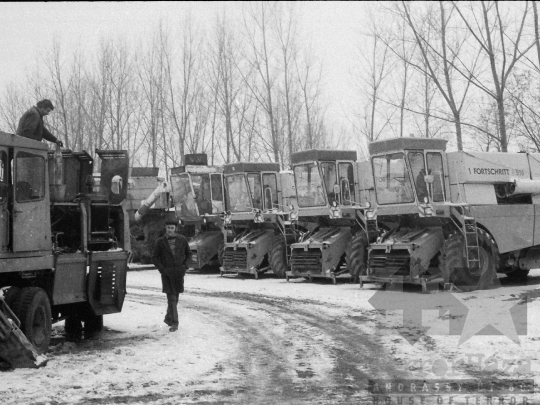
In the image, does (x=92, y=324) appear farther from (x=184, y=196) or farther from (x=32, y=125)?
(x=184, y=196)

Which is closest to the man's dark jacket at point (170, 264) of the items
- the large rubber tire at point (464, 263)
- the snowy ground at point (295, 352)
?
the snowy ground at point (295, 352)

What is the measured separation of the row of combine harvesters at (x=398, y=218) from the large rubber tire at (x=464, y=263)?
2cm

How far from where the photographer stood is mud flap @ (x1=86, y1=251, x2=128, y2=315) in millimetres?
10961

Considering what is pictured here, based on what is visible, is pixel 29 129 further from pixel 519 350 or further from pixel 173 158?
pixel 173 158

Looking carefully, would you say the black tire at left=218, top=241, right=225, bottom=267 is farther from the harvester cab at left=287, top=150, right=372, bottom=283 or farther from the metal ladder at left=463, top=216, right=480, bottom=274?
the metal ladder at left=463, top=216, right=480, bottom=274

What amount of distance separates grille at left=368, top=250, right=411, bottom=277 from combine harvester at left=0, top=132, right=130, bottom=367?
6249mm

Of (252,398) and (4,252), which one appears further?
(4,252)

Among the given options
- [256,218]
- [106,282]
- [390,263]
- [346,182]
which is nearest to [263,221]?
[256,218]

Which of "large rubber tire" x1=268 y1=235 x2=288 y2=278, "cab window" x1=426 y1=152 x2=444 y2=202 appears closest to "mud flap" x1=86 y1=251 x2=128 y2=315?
"cab window" x1=426 y1=152 x2=444 y2=202

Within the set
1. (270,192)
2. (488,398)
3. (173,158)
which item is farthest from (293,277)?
(173,158)

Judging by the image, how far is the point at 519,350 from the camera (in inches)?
351

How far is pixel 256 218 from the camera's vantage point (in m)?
21.7

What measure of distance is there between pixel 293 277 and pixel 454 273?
17.5 ft

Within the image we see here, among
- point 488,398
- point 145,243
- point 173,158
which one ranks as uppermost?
point 173,158
